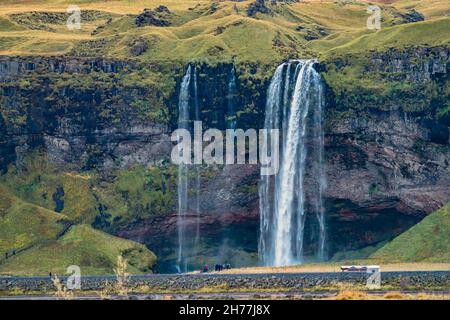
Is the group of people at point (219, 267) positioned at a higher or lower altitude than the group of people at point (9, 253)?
lower

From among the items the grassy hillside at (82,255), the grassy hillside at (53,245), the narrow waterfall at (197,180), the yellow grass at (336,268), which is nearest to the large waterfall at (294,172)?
the narrow waterfall at (197,180)

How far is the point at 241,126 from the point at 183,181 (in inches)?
356

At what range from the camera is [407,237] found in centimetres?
11894

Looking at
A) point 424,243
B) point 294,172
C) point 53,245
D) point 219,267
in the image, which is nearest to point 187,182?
point 294,172

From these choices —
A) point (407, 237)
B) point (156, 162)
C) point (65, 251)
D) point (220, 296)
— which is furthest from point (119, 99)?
point (220, 296)

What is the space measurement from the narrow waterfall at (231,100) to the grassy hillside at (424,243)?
25668 millimetres

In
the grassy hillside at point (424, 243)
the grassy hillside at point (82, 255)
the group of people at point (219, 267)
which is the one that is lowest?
the group of people at point (219, 267)

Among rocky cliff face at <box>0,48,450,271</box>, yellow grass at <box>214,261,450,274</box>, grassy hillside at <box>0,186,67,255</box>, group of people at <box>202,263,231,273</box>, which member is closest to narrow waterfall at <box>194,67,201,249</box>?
rocky cliff face at <box>0,48,450,271</box>

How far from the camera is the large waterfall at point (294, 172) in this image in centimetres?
13400

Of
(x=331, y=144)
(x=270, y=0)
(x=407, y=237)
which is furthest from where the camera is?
(x=270, y=0)

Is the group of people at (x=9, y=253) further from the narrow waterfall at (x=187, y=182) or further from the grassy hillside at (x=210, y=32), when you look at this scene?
the grassy hillside at (x=210, y=32)

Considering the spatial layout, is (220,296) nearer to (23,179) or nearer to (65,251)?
(65,251)

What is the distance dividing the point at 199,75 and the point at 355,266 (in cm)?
4012

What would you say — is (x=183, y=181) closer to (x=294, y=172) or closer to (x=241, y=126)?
(x=241, y=126)
